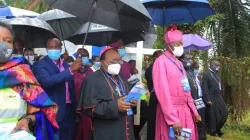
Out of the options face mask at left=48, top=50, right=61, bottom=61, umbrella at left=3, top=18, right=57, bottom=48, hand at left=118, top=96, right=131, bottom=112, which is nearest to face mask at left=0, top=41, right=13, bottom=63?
hand at left=118, top=96, right=131, bottom=112

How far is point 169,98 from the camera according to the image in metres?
4.00

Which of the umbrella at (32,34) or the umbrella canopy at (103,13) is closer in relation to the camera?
the umbrella canopy at (103,13)

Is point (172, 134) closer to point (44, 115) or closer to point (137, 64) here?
point (44, 115)

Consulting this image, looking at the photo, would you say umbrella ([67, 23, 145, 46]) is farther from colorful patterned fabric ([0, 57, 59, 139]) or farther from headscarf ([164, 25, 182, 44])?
colorful patterned fabric ([0, 57, 59, 139])

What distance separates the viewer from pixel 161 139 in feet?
13.8

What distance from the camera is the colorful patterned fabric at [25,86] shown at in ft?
8.47

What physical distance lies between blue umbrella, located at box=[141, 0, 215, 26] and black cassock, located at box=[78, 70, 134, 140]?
7.42 feet

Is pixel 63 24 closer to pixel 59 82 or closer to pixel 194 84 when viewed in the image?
pixel 59 82

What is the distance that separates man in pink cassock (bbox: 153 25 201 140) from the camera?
3.99m

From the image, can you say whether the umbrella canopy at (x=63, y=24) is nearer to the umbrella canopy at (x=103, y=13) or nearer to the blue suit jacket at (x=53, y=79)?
the umbrella canopy at (x=103, y=13)

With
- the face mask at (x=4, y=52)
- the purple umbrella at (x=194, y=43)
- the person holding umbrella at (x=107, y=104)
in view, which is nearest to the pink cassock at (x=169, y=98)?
the person holding umbrella at (x=107, y=104)

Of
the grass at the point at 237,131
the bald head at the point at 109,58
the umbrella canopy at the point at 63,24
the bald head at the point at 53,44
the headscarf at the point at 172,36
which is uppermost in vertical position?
the umbrella canopy at the point at 63,24

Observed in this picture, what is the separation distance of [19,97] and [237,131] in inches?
300

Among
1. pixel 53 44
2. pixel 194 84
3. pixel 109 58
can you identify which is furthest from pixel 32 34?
pixel 194 84
